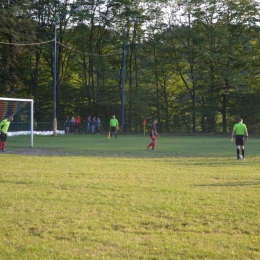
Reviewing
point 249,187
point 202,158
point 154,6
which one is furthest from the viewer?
point 154,6

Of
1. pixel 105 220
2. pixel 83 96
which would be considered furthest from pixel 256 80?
pixel 105 220

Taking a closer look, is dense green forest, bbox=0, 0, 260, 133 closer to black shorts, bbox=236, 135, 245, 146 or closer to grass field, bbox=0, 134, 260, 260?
black shorts, bbox=236, 135, 245, 146

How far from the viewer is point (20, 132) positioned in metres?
37.3

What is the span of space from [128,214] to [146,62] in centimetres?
4329

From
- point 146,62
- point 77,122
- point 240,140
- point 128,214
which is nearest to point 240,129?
point 240,140

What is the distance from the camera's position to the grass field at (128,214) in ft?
19.6

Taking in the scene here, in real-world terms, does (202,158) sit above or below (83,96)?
below

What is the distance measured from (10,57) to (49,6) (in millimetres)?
8287

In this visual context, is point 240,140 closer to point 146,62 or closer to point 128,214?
point 128,214

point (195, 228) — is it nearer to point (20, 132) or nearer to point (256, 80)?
point (20, 132)

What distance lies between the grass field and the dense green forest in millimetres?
33643

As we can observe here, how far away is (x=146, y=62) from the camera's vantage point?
1975 inches

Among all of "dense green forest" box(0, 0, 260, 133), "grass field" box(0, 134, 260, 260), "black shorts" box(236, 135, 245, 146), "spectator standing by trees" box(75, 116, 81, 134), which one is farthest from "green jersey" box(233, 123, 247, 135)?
"spectator standing by trees" box(75, 116, 81, 134)

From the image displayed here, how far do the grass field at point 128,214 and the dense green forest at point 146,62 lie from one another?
110ft
